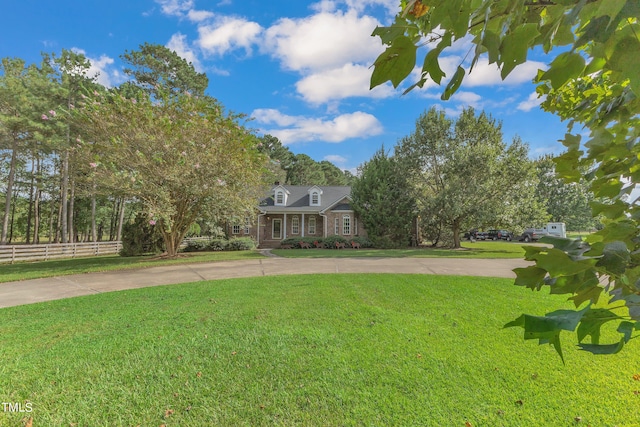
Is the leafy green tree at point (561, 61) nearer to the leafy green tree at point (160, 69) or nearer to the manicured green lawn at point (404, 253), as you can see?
the manicured green lawn at point (404, 253)

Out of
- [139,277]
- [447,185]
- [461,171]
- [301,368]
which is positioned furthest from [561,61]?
[447,185]

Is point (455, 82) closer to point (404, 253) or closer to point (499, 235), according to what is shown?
point (404, 253)

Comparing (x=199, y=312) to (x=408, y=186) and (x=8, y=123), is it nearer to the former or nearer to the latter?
(x=408, y=186)

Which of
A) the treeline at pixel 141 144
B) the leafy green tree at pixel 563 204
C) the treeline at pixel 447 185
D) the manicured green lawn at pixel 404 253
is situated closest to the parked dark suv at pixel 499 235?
the leafy green tree at pixel 563 204

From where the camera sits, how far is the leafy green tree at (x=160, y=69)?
2398cm

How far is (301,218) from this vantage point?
25.8 meters

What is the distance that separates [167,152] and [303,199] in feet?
49.6

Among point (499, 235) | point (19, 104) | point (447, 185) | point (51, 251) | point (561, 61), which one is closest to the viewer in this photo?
point (561, 61)

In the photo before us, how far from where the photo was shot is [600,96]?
1.46 m

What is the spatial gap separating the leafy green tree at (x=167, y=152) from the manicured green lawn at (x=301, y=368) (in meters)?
7.39

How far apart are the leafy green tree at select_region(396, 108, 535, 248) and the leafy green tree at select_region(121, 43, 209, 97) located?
18319mm

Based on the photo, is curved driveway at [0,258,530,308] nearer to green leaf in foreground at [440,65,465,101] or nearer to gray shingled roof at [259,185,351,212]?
green leaf in foreground at [440,65,465,101]

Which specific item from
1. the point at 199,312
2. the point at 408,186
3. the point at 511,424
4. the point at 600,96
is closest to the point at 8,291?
the point at 199,312

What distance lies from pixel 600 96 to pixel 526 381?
9.47 ft
